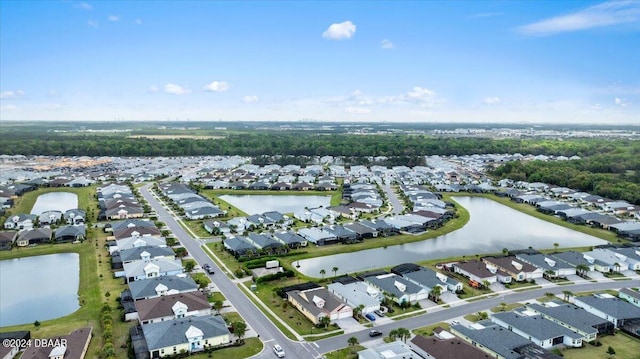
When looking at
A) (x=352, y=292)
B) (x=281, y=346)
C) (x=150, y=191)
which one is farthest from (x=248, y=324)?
(x=150, y=191)

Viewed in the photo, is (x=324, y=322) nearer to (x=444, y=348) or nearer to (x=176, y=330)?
(x=444, y=348)

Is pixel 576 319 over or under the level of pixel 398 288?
under

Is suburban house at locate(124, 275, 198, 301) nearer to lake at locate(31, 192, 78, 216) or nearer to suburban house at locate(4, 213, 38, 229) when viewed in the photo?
suburban house at locate(4, 213, 38, 229)

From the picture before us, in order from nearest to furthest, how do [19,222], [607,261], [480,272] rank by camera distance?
[480,272] < [607,261] < [19,222]

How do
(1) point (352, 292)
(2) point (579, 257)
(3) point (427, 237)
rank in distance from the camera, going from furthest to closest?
(3) point (427, 237) → (2) point (579, 257) → (1) point (352, 292)

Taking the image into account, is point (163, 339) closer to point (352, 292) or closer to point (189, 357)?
point (189, 357)

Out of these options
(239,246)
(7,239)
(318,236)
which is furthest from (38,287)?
(318,236)

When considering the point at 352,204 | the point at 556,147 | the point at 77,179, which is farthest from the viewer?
the point at 556,147
